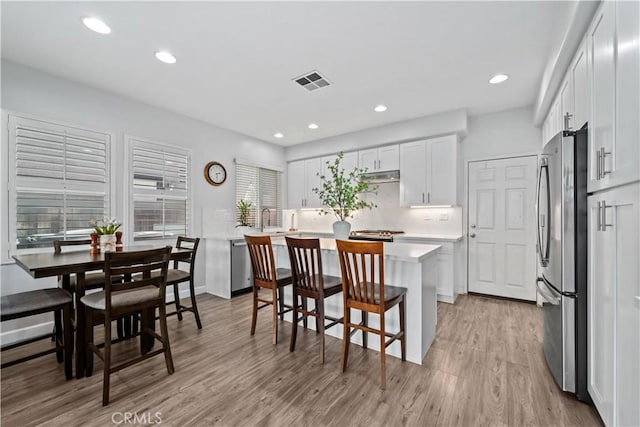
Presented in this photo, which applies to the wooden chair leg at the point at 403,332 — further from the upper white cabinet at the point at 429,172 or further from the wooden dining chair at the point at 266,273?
the upper white cabinet at the point at 429,172

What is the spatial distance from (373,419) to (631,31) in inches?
93.2

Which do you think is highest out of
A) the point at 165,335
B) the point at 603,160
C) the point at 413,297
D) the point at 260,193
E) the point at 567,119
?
the point at 567,119

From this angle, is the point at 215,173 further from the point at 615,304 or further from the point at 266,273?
the point at 615,304

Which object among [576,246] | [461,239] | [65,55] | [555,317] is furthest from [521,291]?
[65,55]

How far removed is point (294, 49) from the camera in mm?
2475

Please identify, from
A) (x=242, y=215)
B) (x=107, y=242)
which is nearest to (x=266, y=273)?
(x=107, y=242)

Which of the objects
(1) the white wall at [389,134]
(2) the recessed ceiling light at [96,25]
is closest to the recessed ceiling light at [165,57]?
(2) the recessed ceiling light at [96,25]

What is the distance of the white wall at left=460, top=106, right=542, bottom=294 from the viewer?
387 cm

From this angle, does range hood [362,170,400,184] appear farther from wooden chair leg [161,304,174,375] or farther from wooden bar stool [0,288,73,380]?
wooden bar stool [0,288,73,380]

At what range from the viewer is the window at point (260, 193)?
16.7 ft

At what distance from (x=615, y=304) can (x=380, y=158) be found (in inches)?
145

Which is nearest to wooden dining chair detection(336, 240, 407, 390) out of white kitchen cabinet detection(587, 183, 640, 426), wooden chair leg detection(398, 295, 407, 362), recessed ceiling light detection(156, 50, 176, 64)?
wooden chair leg detection(398, 295, 407, 362)

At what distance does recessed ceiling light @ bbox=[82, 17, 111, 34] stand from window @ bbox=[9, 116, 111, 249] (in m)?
1.40

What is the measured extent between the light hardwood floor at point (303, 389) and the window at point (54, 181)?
4.41 ft
